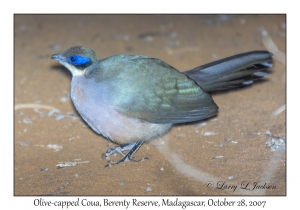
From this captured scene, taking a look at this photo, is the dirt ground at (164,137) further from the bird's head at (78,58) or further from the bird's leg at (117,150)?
the bird's head at (78,58)

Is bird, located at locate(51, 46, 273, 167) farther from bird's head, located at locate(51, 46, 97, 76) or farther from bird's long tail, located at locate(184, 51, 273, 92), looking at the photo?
bird's long tail, located at locate(184, 51, 273, 92)

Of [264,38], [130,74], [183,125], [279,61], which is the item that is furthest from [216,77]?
[264,38]

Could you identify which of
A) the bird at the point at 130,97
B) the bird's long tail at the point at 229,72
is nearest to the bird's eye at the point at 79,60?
the bird at the point at 130,97

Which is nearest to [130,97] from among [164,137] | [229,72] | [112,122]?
[112,122]

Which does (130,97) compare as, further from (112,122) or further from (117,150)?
(117,150)
